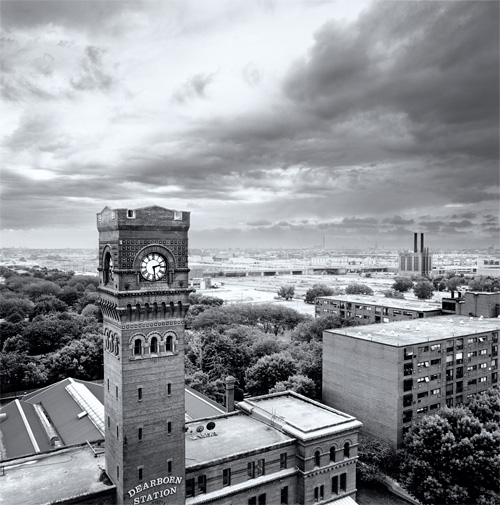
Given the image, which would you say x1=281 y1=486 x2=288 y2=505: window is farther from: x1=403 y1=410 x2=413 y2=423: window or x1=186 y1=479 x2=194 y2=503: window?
x1=403 y1=410 x2=413 y2=423: window

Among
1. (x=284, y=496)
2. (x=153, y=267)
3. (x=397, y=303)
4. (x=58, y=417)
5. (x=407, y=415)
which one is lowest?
(x=284, y=496)

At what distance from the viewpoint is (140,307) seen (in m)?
33.7

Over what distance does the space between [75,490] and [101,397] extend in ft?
95.2

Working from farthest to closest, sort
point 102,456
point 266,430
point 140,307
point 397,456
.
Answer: point 397,456, point 266,430, point 102,456, point 140,307

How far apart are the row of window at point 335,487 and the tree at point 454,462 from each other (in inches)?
427

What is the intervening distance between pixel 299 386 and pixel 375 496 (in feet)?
58.9

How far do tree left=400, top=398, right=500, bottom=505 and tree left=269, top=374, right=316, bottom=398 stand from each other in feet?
58.6

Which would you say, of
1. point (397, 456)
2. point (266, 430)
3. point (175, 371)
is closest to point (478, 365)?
point (397, 456)

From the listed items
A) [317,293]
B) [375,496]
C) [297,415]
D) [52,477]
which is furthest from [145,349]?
[317,293]

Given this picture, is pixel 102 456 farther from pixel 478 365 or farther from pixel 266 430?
pixel 478 365

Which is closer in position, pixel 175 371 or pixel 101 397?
pixel 175 371

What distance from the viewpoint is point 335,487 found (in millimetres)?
45688

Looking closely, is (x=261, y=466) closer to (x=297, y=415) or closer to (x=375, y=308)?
(x=297, y=415)

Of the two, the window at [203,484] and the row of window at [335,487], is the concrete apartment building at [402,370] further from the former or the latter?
the window at [203,484]
